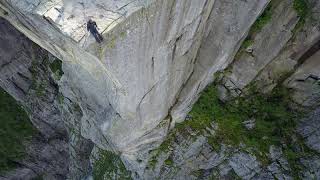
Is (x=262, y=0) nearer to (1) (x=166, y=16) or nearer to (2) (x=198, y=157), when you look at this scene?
(1) (x=166, y=16)

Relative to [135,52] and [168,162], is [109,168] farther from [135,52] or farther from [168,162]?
[135,52]

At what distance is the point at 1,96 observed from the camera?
21156 millimetres

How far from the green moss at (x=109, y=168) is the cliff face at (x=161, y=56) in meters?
0.84

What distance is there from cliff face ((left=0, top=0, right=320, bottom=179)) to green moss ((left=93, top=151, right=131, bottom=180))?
0.84m

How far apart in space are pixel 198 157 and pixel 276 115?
11.3 feet

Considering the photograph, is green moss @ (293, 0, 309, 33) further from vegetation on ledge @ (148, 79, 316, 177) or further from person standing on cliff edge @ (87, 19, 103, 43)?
person standing on cliff edge @ (87, 19, 103, 43)

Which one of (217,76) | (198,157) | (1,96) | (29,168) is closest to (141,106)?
(217,76)

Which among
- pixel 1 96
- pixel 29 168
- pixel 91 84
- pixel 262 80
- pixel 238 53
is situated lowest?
pixel 262 80

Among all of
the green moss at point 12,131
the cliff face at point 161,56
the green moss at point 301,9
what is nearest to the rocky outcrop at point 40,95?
the green moss at point 12,131

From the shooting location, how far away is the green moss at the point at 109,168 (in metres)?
17.6

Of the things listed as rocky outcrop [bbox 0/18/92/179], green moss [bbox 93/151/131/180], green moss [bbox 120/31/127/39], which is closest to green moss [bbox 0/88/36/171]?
rocky outcrop [bbox 0/18/92/179]

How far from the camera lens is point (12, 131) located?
21859 millimetres

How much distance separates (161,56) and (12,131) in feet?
46.0

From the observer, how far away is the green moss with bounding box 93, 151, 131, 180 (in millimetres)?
17641
